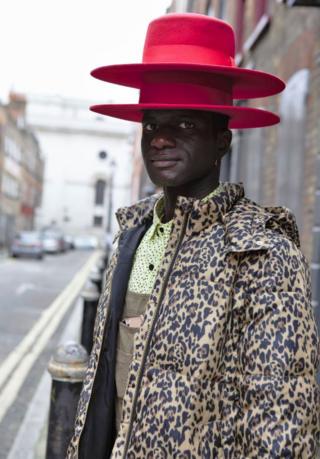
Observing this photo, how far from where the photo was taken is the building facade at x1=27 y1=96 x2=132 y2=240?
73.7 m

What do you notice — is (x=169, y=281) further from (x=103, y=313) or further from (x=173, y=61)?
(x=173, y=61)

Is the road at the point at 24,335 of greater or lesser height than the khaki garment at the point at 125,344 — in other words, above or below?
below

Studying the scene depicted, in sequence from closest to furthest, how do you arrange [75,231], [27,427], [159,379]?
1. [159,379]
2. [27,427]
3. [75,231]

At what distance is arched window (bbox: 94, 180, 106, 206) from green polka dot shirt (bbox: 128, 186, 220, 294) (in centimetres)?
7278

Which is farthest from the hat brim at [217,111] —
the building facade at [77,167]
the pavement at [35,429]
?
the building facade at [77,167]

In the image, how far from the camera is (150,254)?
6.79ft

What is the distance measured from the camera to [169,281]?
1.78 metres

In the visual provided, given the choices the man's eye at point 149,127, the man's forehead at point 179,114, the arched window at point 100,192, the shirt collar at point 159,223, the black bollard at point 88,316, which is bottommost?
the black bollard at point 88,316

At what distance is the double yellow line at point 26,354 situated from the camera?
663cm

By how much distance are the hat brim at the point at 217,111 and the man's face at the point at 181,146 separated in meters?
0.03

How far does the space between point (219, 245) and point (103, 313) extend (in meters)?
0.50

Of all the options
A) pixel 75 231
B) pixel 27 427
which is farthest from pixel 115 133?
pixel 27 427

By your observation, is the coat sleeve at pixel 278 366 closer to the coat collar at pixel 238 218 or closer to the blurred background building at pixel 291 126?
the coat collar at pixel 238 218

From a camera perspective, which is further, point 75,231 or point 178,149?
point 75,231
